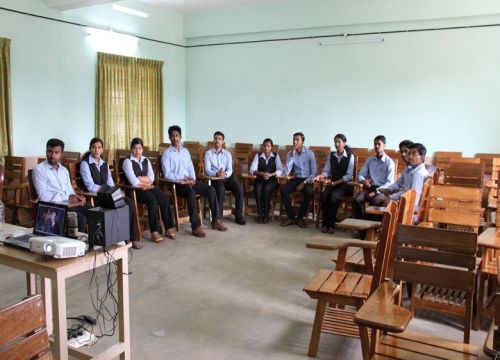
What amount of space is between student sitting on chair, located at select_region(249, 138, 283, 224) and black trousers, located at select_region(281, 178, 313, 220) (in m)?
0.20

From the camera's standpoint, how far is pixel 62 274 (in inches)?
82.8

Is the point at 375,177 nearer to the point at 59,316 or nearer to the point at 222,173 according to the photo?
the point at 222,173

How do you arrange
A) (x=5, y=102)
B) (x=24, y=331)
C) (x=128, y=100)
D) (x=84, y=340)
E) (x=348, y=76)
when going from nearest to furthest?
(x=24, y=331) → (x=84, y=340) → (x=5, y=102) → (x=348, y=76) → (x=128, y=100)

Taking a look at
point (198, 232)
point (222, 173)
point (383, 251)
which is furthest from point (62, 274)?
point (222, 173)

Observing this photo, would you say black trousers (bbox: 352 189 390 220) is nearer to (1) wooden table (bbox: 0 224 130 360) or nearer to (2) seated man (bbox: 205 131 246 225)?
(2) seated man (bbox: 205 131 246 225)

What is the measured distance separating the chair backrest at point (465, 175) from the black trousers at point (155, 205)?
127 inches

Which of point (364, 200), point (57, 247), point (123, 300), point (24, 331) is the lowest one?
point (123, 300)

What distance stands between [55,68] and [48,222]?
4.63 meters

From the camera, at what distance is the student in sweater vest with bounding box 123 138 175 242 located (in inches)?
206

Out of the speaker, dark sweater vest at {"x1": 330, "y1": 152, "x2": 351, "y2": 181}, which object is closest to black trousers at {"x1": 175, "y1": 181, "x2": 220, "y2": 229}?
dark sweater vest at {"x1": 330, "y1": 152, "x2": 351, "y2": 181}

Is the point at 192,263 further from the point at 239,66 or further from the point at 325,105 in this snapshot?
the point at 239,66

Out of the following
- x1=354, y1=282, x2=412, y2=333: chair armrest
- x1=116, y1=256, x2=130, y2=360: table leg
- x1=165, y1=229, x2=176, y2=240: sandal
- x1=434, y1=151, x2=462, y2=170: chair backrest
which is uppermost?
x1=434, y1=151, x2=462, y2=170: chair backrest

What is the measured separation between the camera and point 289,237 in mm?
5570

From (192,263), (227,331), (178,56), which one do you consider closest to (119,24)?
(178,56)
